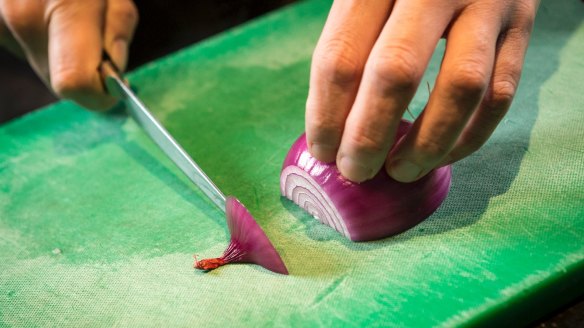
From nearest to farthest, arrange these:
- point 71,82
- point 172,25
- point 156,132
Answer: point 156,132
point 71,82
point 172,25

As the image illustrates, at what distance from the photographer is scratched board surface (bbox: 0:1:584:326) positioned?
1161 millimetres

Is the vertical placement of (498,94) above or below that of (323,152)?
above

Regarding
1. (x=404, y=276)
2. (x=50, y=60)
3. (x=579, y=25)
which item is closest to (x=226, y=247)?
(x=404, y=276)

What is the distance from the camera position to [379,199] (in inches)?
49.2

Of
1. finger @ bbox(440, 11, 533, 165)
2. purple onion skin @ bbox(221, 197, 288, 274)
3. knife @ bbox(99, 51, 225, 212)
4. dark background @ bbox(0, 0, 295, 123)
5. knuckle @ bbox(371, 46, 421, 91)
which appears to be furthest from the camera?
dark background @ bbox(0, 0, 295, 123)

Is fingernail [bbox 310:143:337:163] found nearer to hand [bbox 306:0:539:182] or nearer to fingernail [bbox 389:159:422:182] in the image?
hand [bbox 306:0:539:182]

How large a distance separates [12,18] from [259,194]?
3.49 feet

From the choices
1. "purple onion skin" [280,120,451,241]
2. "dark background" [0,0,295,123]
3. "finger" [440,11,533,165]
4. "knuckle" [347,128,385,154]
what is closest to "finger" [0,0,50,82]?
"dark background" [0,0,295,123]

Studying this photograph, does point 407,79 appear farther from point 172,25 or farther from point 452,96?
point 172,25

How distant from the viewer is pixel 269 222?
1.40 metres

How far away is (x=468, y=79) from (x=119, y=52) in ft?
4.47

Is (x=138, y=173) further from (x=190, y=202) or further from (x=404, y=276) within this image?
(x=404, y=276)

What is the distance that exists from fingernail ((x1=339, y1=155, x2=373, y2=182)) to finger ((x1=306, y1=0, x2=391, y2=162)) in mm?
44

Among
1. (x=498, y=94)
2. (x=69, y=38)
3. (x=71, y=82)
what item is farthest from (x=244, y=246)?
(x=69, y=38)
